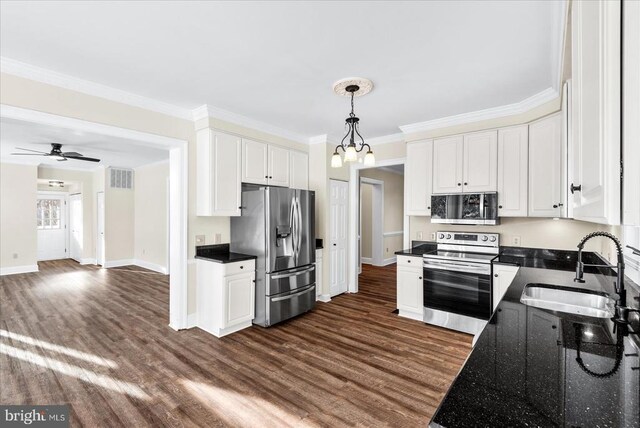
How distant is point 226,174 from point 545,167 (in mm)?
3526

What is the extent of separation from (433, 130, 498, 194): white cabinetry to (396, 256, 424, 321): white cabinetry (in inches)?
38.4

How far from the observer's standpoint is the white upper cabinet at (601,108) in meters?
0.65

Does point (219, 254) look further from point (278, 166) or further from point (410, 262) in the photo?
point (410, 262)

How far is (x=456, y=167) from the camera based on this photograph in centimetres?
369

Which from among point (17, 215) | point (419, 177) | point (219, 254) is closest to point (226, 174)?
point (219, 254)

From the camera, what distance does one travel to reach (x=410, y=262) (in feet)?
12.4

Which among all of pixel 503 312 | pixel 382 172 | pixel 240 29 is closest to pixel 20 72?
pixel 240 29

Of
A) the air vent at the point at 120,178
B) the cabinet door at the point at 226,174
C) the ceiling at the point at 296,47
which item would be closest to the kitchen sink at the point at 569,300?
the ceiling at the point at 296,47

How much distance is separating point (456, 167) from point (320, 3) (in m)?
2.65

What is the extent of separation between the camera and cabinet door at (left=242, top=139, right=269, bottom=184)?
3836 millimetres

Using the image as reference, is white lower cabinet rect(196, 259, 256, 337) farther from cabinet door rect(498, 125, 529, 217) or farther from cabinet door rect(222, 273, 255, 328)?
cabinet door rect(498, 125, 529, 217)

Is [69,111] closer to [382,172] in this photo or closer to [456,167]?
[456,167]

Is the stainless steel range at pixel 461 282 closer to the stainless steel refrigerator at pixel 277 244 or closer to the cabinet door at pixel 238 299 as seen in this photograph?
the stainless steel refrigerator at pixel 277 244

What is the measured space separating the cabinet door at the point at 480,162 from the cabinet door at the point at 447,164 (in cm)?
6
